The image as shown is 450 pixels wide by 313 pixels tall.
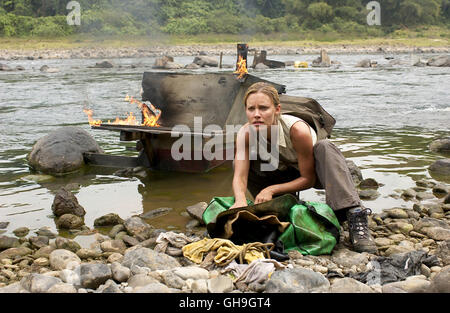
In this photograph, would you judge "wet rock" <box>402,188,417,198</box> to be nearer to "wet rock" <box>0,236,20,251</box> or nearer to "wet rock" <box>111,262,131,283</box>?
"wet rock" <box>111,262,131,283</box>

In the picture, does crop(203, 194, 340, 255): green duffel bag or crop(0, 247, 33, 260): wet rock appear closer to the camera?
crop(203, 194, 340, 255): green duffel bag

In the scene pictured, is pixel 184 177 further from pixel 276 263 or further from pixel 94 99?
pixel 94 99

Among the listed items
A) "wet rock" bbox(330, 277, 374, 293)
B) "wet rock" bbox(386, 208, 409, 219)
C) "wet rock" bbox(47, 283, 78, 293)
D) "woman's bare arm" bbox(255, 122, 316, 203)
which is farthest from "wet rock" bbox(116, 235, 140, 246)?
"wet rock" bbox(386, 208, 409, 219)

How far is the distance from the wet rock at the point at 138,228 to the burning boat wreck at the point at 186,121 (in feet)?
5.98

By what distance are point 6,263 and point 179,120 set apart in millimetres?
4117

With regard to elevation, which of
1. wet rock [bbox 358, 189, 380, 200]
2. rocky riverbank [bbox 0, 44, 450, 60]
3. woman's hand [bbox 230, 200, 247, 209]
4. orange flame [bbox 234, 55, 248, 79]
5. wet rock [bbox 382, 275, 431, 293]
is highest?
rocky riverbank [bbox 0, 44, 450, 60]

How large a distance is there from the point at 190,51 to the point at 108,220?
150 feet

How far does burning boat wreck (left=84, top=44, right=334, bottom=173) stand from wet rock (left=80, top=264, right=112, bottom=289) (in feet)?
10.2

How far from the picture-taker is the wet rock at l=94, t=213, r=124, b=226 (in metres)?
4.99

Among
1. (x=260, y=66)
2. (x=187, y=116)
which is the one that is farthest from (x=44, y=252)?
(x=260, y=66)

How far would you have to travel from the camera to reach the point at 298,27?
191 feet

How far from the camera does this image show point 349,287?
10.0 ft

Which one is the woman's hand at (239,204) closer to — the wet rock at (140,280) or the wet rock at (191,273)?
the wet rock at (191,273)

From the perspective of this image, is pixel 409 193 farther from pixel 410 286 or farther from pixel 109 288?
pixel 109 288
